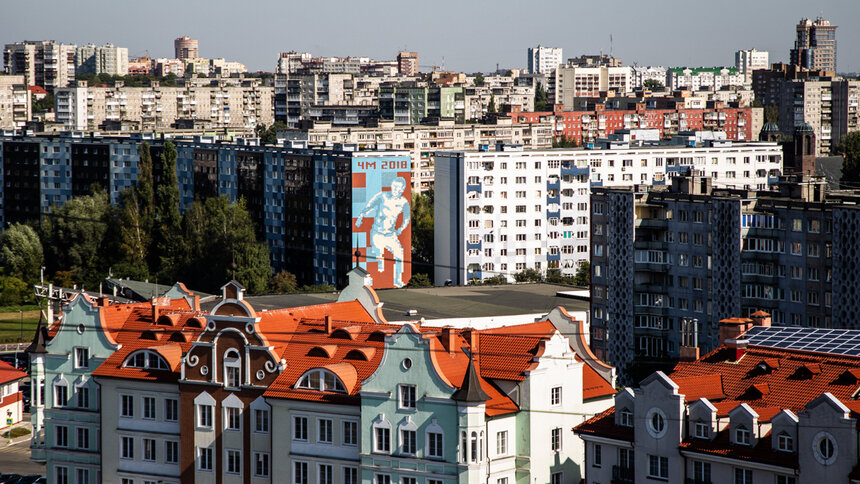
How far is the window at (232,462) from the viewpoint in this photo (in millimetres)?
36072

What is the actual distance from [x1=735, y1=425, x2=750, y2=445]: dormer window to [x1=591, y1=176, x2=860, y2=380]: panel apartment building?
24688 mm

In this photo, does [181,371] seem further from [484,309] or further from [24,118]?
[24,118]

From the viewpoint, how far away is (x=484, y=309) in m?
70.9

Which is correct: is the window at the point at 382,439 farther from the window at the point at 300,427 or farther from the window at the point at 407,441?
the window at the point at 300,427

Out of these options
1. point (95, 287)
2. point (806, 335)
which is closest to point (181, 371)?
point (806, 335)

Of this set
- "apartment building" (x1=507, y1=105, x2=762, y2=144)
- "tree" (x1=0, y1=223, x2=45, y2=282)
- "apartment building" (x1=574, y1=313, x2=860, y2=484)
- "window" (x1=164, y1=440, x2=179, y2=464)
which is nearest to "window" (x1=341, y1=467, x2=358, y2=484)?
"window" (x1=164, y1=440, x2=179, y2=464)

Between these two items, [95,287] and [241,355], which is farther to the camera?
[95,287]

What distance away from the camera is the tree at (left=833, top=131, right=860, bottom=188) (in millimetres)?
116250

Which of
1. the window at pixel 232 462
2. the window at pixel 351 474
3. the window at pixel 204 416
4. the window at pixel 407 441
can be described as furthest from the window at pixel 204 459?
the window at pixel 407 441

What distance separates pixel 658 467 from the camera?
30.2 m

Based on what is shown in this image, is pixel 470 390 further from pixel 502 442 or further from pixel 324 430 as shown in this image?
pixel 324 430

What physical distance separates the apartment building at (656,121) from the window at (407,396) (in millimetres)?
125625

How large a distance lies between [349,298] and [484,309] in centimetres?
3115

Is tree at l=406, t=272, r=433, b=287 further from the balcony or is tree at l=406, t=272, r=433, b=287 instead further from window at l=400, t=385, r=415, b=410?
the balcony
